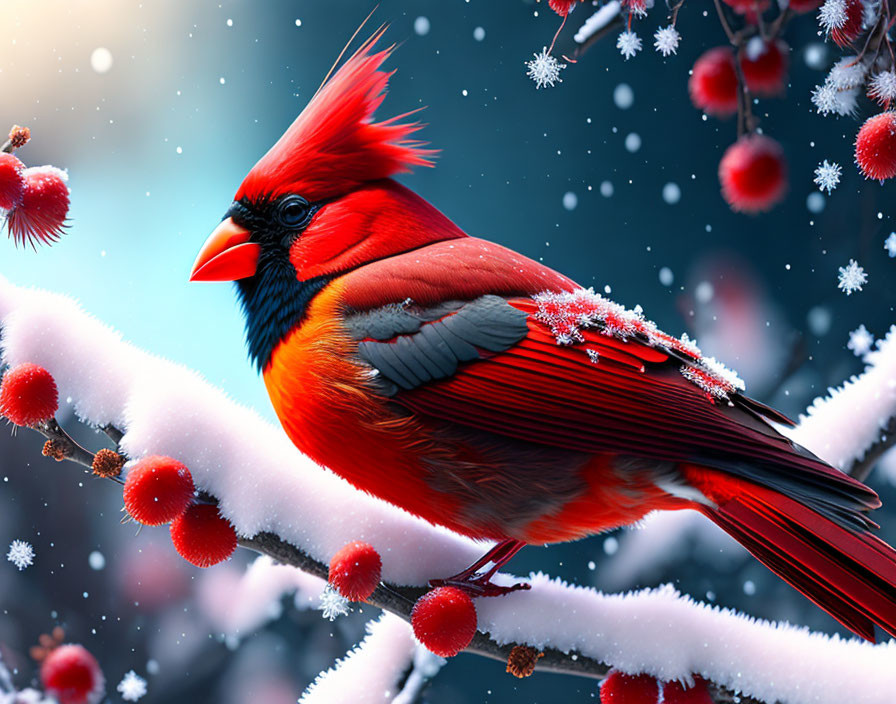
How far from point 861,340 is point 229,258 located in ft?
2.83

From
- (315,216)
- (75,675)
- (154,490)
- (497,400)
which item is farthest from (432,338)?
(75,675)

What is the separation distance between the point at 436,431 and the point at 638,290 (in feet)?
1.45

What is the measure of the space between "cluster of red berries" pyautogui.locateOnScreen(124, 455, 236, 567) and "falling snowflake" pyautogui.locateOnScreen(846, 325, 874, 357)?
2.85 feet

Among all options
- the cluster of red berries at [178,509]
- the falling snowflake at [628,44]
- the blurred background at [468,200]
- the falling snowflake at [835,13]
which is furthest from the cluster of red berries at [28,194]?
the falling snowflake at [835,13]

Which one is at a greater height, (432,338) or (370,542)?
(432,338)

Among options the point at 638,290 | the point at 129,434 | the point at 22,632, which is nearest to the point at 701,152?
the point at 638,290

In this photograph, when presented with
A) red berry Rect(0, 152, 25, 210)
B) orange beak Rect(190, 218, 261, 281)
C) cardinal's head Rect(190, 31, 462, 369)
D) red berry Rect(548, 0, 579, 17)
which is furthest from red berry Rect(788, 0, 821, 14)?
red berry Rect(0, 152, 25, 210)

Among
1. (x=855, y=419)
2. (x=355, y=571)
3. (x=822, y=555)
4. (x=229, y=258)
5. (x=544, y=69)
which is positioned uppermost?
(x=544, y=69)

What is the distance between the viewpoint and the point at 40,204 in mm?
Result: 916

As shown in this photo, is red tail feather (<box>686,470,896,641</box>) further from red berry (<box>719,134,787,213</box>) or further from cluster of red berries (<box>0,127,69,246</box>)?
cluster of red berries (<box>0,127,69,246</box>)

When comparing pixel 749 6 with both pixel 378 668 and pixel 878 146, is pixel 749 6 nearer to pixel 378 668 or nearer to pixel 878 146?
pixel 878 146

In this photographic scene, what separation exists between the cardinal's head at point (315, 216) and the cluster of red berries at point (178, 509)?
16 centimetres

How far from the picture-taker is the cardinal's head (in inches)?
35.3

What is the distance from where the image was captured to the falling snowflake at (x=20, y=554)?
1.16 metres
